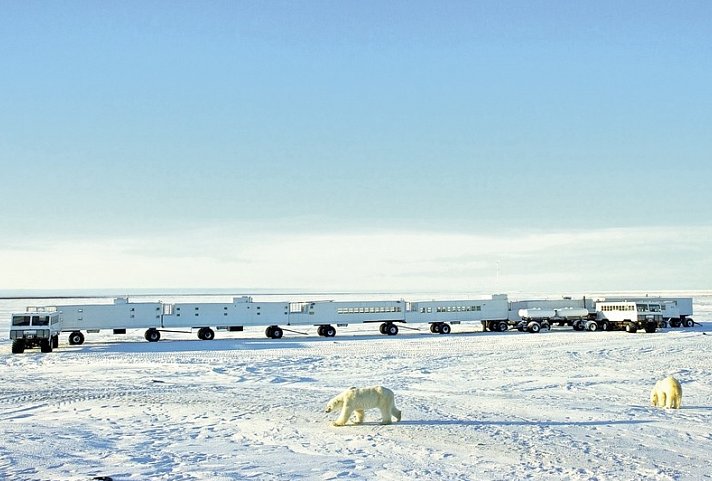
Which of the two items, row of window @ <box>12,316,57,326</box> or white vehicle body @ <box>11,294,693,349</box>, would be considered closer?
row of window @ <box>12,316,57,326</box>

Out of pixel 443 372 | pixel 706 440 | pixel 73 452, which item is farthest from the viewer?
pixel 443 372

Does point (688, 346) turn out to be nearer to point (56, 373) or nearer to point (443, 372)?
point (443, 372)

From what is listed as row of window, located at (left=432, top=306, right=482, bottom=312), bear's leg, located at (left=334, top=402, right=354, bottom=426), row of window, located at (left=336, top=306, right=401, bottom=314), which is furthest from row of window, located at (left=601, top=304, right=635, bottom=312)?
bear's leg, located at (left=334, top=402, right=354, bottom=426)

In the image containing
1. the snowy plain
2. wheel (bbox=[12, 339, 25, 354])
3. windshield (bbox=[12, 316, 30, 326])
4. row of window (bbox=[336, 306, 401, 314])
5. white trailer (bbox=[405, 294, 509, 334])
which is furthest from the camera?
white trailer (bbox=[405, 294, 509, 334])

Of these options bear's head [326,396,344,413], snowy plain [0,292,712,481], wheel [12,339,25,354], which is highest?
wheel [12,339,25,354]

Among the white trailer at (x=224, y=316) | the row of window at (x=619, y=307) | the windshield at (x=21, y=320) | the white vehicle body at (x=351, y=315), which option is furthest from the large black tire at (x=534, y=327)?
the windshield at (x=21, y=320)

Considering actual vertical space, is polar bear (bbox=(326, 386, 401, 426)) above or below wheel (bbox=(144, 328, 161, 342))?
below

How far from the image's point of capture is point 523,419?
16.1 metres

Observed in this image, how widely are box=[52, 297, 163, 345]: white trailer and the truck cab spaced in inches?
178

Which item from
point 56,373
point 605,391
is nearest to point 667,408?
point 605,391

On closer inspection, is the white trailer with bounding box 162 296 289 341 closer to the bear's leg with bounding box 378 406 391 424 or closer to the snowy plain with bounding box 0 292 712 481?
the snowy plain with bounding box 0 292 712 481

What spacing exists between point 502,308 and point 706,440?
3715 centimetres

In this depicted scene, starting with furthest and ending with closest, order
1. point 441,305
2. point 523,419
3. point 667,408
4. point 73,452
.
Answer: point 441,305 → point 667,408 → point 523,419 → point 73,452

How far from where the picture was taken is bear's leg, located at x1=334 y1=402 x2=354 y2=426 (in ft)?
49.2
